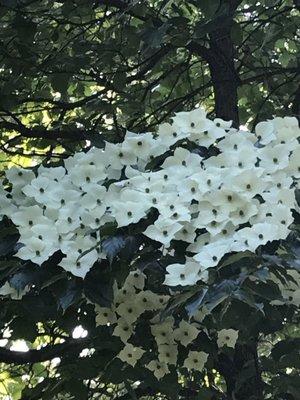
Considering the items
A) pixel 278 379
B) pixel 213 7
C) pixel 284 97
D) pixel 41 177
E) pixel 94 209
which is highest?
pixel 284 97

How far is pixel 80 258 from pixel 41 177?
0.96 feet

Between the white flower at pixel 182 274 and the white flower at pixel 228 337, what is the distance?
11.4 inches

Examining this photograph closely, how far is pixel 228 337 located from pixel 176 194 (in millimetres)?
317

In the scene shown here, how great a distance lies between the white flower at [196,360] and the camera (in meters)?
1.49

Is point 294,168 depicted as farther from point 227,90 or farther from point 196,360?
point 227,90

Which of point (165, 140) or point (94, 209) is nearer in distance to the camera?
point (94, 209)

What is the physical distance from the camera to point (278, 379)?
1.56 meters

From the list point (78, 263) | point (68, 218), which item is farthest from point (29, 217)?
point (78, 263)

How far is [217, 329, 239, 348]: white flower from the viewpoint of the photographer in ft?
4.79

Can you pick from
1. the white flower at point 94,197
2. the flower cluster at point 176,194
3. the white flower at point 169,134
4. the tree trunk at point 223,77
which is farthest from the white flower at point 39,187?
the tree trunk at point 223,77

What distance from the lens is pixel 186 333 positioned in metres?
1.44

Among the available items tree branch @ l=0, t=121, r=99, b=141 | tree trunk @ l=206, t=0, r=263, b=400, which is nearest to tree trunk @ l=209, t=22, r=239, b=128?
tree trunk @ l=206, t=0, r=263, b=400

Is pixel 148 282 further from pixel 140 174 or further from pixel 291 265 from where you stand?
pixel 291 265

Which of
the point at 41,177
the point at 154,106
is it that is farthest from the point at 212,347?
the point at 154,106
